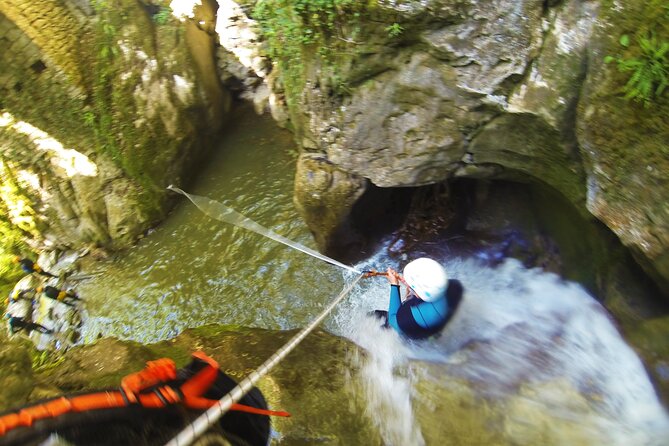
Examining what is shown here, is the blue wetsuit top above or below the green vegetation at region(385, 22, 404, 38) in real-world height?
below

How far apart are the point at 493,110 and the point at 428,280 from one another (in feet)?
5.78

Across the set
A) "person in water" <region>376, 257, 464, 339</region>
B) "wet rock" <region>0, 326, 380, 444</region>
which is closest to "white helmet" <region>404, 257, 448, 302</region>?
"person in water" <region>376, 257, 464, 339</region>

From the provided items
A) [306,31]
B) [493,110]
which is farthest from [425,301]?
[306,31]

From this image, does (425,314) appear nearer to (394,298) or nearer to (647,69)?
(394,298)

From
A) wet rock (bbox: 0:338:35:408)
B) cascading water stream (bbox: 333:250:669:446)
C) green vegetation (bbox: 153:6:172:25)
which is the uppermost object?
green vegetation (bbox: 153:6:172:25)

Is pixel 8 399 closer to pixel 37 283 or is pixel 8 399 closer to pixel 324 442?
pixel 324 442

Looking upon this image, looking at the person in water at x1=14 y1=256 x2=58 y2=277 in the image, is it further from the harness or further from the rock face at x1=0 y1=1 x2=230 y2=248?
the harness

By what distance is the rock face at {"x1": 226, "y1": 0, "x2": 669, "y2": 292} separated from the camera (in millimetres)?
2947

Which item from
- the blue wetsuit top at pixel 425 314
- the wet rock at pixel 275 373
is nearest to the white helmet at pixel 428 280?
the blue wetsuit top at pixel 425 314

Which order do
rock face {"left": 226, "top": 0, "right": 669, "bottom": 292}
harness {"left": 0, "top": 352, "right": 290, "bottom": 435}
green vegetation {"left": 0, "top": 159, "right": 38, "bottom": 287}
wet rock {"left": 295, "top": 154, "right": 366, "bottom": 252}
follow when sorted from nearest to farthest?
harness {"left": 0, "top": 352, "right": 290, "bottom": 435} → rock face {"left": 226, "top": 0, "right": 669, "bottom": 292} → wet rock {"left": 295, "top": 154, "right": 366, "bottom": 252} → green vegetation {"left": 0, "top": 159, "right": 38, "bottom": 287}

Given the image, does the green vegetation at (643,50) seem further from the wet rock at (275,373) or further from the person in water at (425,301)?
the wet rock at (275,373)

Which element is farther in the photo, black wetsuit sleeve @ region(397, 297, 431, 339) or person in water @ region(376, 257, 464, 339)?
black wetsuit sleeve @ region(397, 297, 431, 339)

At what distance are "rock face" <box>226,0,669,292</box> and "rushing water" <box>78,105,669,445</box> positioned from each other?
1034mm

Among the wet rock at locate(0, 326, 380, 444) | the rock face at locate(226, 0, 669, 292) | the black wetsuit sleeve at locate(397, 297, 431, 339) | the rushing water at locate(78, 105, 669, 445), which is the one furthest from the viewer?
the black wetsuit sleeve at locate(397, 297, 431, 339)
